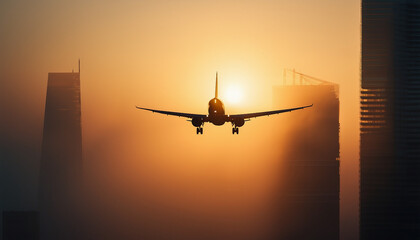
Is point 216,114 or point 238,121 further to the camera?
point 238,121

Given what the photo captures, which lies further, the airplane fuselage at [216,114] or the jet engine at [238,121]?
the jet engine at [238,121]

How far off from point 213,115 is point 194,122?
664 cm

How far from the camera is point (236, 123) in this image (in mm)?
144125

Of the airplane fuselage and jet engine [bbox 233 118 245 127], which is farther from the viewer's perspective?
jet engine [bbox 233 118 245 127]

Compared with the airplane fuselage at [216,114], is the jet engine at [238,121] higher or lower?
lower

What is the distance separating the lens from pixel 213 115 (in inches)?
5556

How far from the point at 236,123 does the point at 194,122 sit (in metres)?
10.9

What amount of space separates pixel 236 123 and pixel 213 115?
22.8 ft

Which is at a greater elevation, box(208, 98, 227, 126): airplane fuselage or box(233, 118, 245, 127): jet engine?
box(208, 98, 227, 126): airplane fuselage

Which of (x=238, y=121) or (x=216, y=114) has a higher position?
(x=216, y=114)
